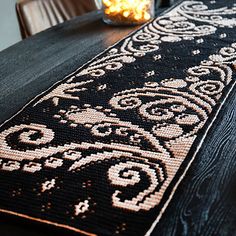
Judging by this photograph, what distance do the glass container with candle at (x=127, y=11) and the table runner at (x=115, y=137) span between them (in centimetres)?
25

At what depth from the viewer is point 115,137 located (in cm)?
60

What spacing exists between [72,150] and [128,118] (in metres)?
0.13

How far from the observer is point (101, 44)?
1.09m

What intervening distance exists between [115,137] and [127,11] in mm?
721

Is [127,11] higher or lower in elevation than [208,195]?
higher

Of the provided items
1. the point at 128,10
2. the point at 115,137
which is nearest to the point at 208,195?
the point at 115,137

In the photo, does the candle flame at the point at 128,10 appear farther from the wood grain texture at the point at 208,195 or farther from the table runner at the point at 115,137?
the wood grain texture at the point at 208,195

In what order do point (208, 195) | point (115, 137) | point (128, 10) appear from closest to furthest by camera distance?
1. point (208, 195)
2. point (115, 137)
3. point (128, 10)

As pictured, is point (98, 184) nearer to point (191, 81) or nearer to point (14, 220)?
point (14, 220)

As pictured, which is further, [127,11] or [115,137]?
[127,11]

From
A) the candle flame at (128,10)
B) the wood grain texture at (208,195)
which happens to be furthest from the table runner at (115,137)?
the candle flame at (128,10)

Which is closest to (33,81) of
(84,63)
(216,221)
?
(84,63)

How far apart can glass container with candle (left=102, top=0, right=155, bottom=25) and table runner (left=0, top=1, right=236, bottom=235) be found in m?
0.25

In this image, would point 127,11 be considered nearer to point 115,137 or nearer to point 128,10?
point 128,10
